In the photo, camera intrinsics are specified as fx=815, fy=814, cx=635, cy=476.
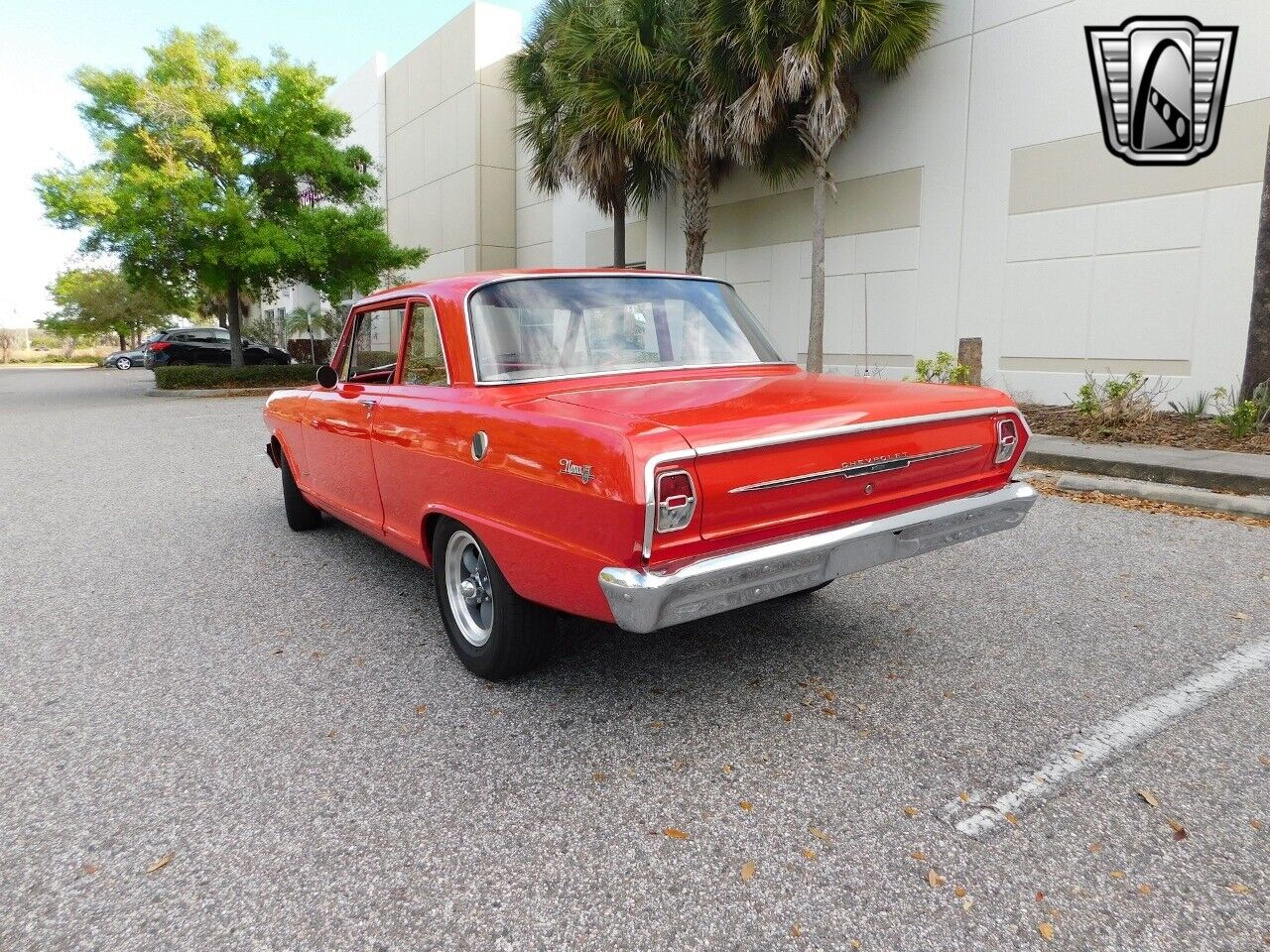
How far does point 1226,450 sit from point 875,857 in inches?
298

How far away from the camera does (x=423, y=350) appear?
3.68 meters

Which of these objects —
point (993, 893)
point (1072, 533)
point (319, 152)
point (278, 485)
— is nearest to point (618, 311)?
point (993, 893)

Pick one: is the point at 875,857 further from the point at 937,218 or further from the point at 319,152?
the point at 319,152

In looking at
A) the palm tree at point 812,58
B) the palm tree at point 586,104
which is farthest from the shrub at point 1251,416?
the palm tree at point 586,104

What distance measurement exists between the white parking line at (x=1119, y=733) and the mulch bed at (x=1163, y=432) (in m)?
5.30

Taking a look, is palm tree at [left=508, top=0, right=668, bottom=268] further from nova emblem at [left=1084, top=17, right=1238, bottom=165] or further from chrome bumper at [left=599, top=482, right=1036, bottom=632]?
chrome bumper at [left=599, top=482, right=1036, bottom=632]

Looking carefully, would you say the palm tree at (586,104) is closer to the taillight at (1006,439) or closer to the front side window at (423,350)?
the front side window at (423,350)

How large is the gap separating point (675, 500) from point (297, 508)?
13.4ft

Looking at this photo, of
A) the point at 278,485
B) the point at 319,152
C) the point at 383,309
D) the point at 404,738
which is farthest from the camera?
the point at 319,152

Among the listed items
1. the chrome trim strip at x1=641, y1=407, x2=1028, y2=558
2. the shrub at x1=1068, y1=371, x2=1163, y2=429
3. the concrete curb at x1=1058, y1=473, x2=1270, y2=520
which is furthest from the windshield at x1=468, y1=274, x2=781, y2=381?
the shrub at x1=1068, y1=371, x2=1163, y2=429

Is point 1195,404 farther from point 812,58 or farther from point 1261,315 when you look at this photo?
point 812,58

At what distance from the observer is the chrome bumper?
2426mm

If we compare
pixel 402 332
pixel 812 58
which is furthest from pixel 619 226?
pixel 402 332

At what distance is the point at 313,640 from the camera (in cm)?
378
